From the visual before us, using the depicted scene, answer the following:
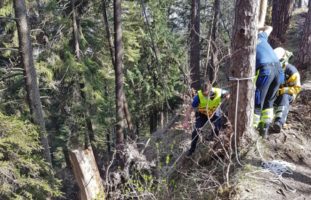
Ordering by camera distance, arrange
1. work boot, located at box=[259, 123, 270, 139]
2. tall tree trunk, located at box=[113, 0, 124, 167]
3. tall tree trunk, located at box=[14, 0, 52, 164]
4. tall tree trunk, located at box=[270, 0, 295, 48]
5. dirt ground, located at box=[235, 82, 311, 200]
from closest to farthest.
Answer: dirt ground, located at box=[235, 82, 311, 200]
work boot, located at box=[259, 123, 270, 139]
tall tree trunk, located at box=[14, 0, 52, 164]
tall tree trunk, located at box=[270, 0, 295, 48]
tall tree trunk, located at box=[113, 0, 124, 167]

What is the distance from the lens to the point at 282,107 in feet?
17.8

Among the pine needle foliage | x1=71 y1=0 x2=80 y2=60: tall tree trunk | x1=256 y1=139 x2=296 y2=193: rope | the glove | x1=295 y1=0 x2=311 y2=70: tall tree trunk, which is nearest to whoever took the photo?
x1=256 y1=139 x2=296 y2=193: rope

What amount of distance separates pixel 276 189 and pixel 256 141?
70cm

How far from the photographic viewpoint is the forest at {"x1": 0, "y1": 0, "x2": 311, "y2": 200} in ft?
14.6

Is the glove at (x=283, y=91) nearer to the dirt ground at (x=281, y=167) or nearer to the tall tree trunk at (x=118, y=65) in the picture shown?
the dirt ground at (x=281, y=167)

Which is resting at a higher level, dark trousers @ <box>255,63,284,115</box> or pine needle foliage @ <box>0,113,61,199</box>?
dark trousers @ <box>255,63,284,115</box>

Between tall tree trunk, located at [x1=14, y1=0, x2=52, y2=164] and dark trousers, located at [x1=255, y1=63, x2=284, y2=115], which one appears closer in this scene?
dark trousers, located at [x1=255, y1=63, x2=284, y2=115]

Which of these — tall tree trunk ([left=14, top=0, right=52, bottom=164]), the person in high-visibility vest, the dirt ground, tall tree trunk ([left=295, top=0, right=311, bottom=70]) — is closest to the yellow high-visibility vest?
the person in high-visibility vest

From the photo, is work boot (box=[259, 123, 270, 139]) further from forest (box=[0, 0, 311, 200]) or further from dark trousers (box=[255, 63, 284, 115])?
dark trousers (box=[255, 63, 284, 115])

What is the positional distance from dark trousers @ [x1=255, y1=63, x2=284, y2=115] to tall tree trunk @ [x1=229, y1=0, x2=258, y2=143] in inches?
17.6

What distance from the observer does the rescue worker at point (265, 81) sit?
488 cm

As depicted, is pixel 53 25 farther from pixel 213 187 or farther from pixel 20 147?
pixel 213 187

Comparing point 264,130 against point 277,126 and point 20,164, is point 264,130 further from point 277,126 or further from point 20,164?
point 20,164

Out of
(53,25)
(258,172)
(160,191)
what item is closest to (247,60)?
(258,172)
